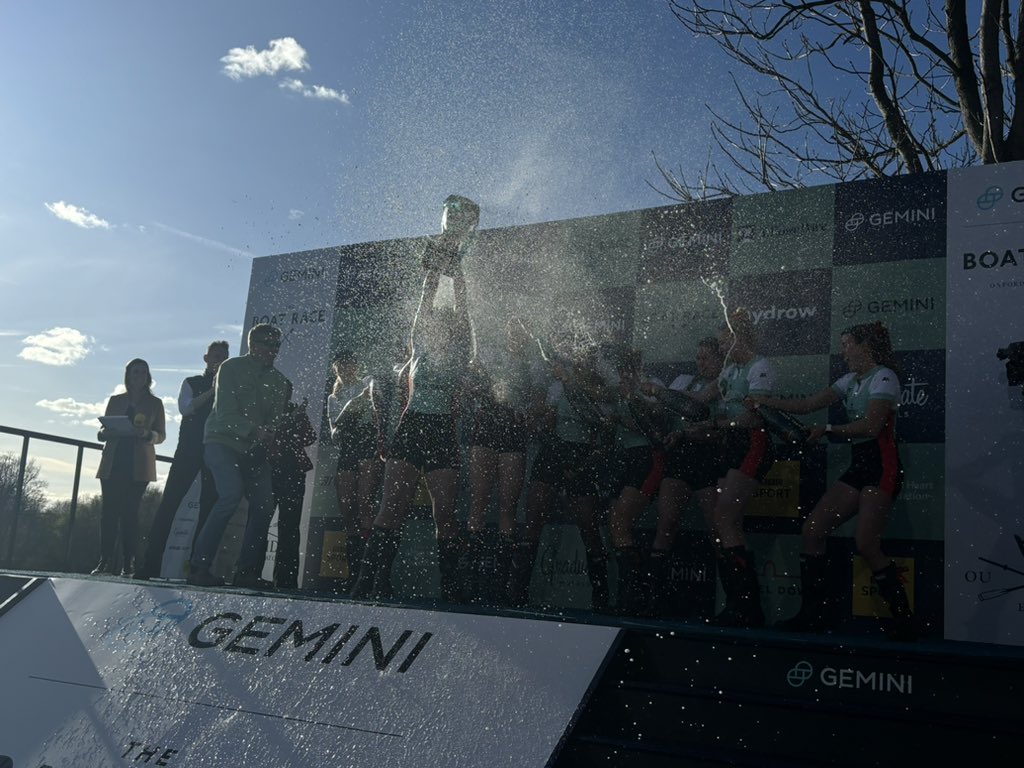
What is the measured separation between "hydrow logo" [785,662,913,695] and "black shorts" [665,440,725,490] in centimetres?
172

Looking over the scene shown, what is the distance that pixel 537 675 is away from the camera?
129 inches

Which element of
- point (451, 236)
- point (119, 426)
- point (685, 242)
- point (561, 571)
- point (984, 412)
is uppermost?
point (685, 242)

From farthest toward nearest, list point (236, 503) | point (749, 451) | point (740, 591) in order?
point (236, 503), point (749, 451), point (740, 591)

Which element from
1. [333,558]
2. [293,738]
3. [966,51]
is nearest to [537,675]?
[293,738]

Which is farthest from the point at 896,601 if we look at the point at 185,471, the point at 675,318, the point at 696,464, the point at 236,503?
the point at 185,471

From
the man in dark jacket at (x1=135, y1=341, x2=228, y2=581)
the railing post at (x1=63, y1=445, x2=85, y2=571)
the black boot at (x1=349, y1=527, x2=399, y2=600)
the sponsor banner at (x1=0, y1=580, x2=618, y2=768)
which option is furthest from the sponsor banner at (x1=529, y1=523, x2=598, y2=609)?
the railing post at (x1=63, y1=445, x2=85, y2=571)

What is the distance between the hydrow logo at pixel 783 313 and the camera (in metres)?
5.34

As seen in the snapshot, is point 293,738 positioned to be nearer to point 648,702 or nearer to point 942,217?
point 648,702

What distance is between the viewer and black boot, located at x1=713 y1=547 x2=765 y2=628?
4.23m

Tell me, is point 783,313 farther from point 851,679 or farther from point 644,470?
point 851,679

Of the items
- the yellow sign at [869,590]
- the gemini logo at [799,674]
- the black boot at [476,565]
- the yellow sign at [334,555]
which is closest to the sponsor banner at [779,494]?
the yellow sign at [869,590]

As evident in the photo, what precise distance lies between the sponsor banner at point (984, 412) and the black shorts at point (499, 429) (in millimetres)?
2218

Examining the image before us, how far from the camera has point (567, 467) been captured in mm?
5023

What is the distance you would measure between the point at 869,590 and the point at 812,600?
864mm
